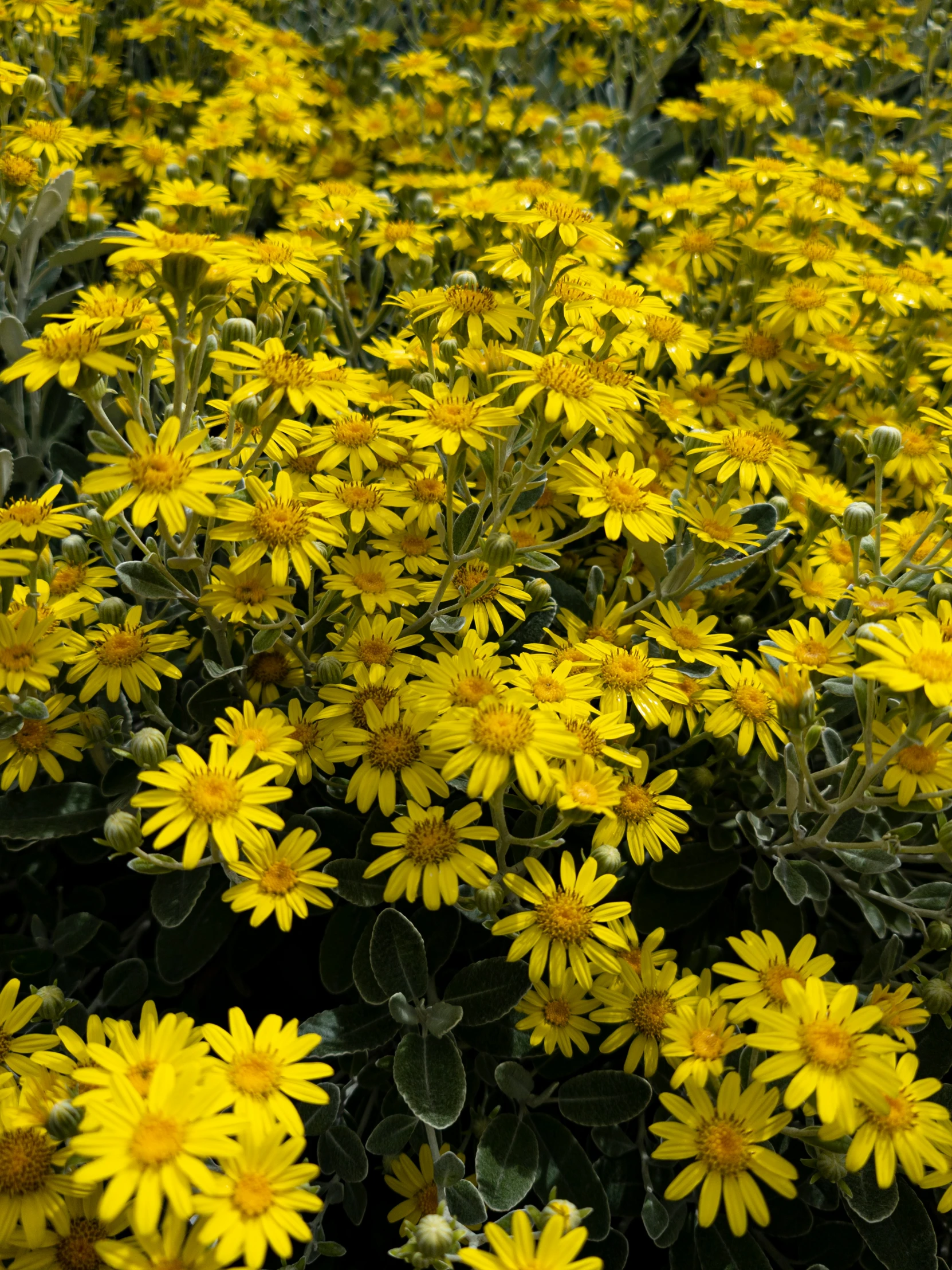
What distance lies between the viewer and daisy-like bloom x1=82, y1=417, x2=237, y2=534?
5.52 feet

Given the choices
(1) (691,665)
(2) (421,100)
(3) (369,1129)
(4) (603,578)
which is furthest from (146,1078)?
(2) (421,100)

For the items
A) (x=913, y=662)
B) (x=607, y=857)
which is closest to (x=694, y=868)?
(x=607, y=857)

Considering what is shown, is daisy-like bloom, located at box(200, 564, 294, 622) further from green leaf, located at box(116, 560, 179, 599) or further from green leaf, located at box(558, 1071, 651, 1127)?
green leaf, located at box(558, 1071, 651, 1127)

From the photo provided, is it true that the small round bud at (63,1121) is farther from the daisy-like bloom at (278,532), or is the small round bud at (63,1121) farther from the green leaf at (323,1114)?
the daisy-like bloom at (278,532)

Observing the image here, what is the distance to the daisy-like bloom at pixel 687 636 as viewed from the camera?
209 centimetres

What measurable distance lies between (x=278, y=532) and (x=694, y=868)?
111cm

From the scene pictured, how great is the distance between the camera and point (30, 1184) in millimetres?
1494

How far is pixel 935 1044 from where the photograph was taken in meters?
2.01

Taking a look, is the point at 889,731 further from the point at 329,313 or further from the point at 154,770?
the point at 329,313

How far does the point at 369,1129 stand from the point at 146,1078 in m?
0.77

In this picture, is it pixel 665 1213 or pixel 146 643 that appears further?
pixel 146 643

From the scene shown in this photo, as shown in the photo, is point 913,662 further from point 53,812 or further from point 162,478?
point 53,812

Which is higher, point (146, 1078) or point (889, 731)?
point (889, 731)

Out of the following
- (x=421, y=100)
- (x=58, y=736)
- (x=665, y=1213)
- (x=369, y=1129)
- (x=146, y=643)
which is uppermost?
(x=421, y=100)
